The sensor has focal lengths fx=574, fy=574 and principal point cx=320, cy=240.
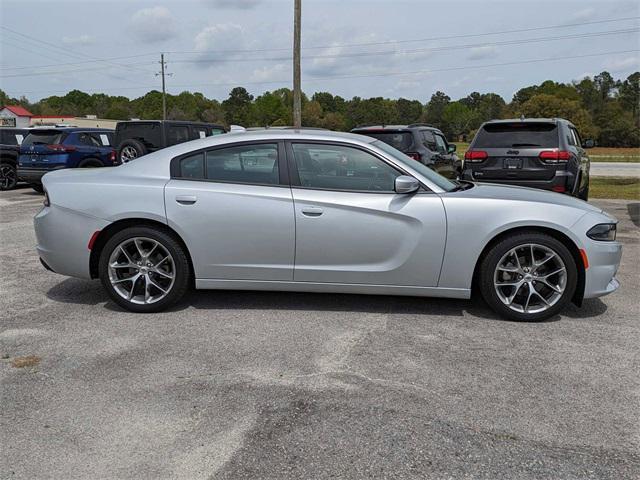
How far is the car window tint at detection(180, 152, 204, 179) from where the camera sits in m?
4.87

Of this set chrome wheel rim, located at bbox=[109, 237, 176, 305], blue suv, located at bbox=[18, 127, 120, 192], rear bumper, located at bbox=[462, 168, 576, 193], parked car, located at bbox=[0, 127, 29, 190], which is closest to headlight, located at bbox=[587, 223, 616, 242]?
chrome wheel rim, located at bbox=[109, 237, 176, 305]

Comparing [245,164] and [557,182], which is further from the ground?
[245,164]

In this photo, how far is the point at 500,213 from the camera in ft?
15.0

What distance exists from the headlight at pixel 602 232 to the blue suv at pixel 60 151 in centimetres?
1221

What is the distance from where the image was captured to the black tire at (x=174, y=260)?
475cm

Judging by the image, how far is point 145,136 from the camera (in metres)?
14.5

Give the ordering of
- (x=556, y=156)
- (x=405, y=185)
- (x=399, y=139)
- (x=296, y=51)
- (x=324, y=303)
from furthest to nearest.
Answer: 1. (x=296, y=51)
2. (x=399, y=139)
3. (x=556, y=156)
4. (x=324, y=303)
5. (x=405, y=185)

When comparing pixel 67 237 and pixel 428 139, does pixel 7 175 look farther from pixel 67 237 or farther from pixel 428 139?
pixel 67 237

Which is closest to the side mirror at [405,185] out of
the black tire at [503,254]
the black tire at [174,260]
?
the black tire at [503,254]

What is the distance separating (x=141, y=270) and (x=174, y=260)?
1.04 ft

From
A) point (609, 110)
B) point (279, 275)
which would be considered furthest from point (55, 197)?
point (609, 110)

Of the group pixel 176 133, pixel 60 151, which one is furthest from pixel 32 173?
pixel 176 133

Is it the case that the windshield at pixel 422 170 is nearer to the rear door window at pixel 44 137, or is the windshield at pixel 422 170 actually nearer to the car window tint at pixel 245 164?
the car window tint at pixel 245 164

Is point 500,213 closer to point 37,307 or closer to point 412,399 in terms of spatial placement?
point 412,399
